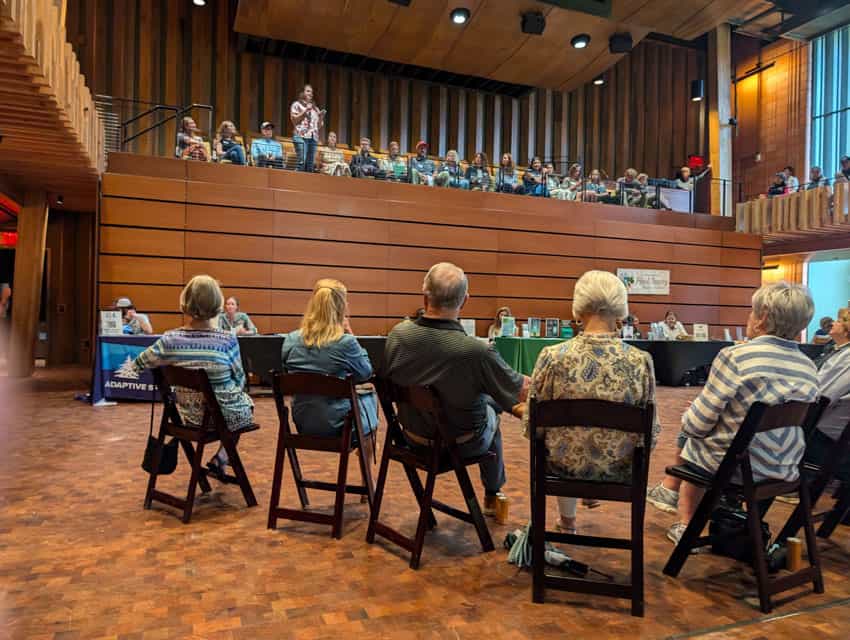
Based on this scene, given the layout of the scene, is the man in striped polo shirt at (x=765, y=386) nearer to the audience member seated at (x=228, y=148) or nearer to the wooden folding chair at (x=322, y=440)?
the wooden folding chair at (x=322, y=440)

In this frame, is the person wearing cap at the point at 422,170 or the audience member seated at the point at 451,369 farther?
the person wearing cap at the point at 422,170

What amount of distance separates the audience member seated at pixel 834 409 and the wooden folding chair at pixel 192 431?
281 cm

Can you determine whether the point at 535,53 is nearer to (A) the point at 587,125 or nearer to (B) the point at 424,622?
(A) the point at 587,125

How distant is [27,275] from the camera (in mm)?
8250

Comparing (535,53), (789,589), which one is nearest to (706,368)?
(535,53)

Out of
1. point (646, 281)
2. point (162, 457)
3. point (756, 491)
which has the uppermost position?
point (646, 281)

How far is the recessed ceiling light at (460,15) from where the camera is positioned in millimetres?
10625

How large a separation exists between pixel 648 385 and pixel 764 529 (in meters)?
1.02

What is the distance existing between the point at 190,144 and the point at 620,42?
839 centimetres

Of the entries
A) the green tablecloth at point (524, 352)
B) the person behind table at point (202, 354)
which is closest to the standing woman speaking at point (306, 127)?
the green tablecloth at point (524, 352)

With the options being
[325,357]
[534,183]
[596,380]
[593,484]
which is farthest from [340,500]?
[534,183]

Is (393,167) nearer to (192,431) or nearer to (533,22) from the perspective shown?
(533,22)

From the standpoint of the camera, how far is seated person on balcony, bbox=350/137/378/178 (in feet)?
30.5

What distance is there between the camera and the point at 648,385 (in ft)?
7.25
